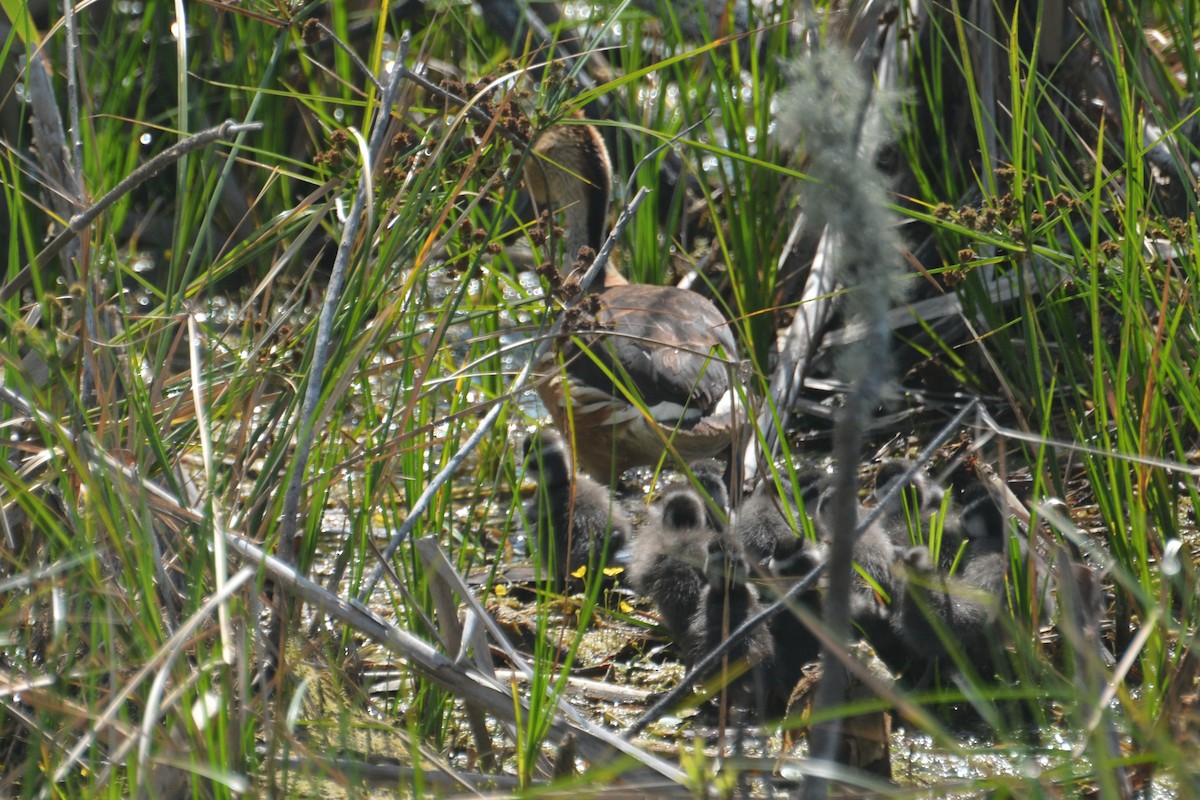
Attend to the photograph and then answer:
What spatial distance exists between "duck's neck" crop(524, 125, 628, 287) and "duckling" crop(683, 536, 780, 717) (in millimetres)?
2177

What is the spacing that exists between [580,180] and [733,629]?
263 centimetres

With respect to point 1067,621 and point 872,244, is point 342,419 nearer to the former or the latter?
point 1067,621

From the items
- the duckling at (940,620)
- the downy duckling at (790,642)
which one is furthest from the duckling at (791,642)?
the duckling at (940,620)

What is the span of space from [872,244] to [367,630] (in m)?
1.28

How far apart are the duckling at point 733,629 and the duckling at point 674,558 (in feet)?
0.19

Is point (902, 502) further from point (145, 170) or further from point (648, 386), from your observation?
point (145, 170)

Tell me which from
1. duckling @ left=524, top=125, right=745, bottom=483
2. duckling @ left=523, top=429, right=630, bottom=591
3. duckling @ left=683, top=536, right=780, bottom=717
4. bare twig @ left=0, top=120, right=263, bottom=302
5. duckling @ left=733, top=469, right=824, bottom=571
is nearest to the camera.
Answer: bare twig @ left=0, top=120, right=263, bottom=302

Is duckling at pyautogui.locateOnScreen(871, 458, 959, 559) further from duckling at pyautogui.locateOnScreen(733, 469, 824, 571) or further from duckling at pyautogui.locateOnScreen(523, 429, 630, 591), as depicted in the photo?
duckling at pyautogui.locateOnScreen(523, 429, 630, 591)

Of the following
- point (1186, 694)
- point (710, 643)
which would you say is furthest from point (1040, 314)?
point (1186, 694)

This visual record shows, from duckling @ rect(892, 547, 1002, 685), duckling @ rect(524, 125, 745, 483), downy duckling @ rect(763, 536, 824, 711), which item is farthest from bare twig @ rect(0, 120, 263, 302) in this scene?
duckling @ rect(524, 125, 745, 483)

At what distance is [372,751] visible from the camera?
2.43m

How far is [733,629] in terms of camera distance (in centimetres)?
310

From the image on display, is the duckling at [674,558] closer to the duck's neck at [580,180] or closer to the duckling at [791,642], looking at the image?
the duckling at [791,642]

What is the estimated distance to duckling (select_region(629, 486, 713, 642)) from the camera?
332 centimetres
